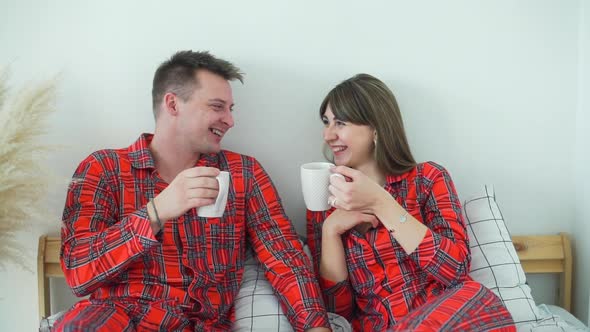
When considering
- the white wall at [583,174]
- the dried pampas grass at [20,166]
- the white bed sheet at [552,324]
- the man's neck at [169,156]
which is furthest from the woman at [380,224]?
the dried pampas grass at [20,166]

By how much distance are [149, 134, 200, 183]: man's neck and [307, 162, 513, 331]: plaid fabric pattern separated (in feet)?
1.85

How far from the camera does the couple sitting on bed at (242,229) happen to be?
1.35 metres

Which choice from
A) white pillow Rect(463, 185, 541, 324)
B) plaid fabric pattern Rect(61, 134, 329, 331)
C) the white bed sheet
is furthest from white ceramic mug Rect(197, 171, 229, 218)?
the white bed sheet

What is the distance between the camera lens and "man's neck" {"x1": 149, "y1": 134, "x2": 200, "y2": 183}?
1.58 m

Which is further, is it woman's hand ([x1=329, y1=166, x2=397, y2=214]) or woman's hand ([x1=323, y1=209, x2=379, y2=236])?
woman's hand ([x1=323, y1=209, x2=379, y2=236])

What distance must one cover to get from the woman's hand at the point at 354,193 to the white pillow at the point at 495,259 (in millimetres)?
417

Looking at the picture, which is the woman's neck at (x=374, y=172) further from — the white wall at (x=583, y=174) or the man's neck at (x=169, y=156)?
the white wall at (x=583, y=174)

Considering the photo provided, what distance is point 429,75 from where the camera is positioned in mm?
1788

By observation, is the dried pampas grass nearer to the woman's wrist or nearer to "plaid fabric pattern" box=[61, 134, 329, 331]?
"plaid fabric pattern" box=[61, 134, 329, 331]

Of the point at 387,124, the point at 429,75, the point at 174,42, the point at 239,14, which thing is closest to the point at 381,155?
the point at 387,124

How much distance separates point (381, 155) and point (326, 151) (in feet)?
0.86

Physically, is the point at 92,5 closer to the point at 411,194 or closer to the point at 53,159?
the point at 53,159

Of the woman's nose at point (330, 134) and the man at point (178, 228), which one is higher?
the woman's nose at point (330, 134)

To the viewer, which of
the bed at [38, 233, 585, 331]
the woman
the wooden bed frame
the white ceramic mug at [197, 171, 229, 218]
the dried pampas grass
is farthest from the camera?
the wooden bed frame
